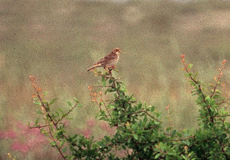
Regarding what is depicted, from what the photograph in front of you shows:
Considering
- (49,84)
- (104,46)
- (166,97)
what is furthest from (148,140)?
(104,46)

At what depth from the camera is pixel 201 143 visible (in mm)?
2658

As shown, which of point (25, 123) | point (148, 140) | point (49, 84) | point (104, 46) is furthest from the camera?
point (104, 46)

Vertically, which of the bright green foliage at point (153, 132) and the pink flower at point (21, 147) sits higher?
the pink flower at point (21, 147)

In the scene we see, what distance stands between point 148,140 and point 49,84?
2329 millimetres

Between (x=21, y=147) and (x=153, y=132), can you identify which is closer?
(x=153, y=132)

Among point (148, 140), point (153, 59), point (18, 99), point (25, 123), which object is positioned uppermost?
point (153, 59)

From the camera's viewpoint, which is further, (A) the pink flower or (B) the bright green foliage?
(A) the pink flower

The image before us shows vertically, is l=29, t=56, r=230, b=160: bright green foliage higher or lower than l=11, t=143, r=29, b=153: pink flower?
lower

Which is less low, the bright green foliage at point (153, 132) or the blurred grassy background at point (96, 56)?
the blurred grassy background at point (96, 56)

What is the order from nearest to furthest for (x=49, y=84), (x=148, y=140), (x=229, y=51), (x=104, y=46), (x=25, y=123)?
(x=148, y=140), (x=25, y=123), (x=49, y=84), (x=104, y=46), (x=229, y=51)

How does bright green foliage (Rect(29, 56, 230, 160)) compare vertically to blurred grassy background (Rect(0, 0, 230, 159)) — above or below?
below

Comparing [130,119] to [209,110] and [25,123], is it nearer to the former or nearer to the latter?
[209,110]

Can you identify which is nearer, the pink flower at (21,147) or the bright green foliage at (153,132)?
the bright green foliage at (153,132)

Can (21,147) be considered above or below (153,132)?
above
